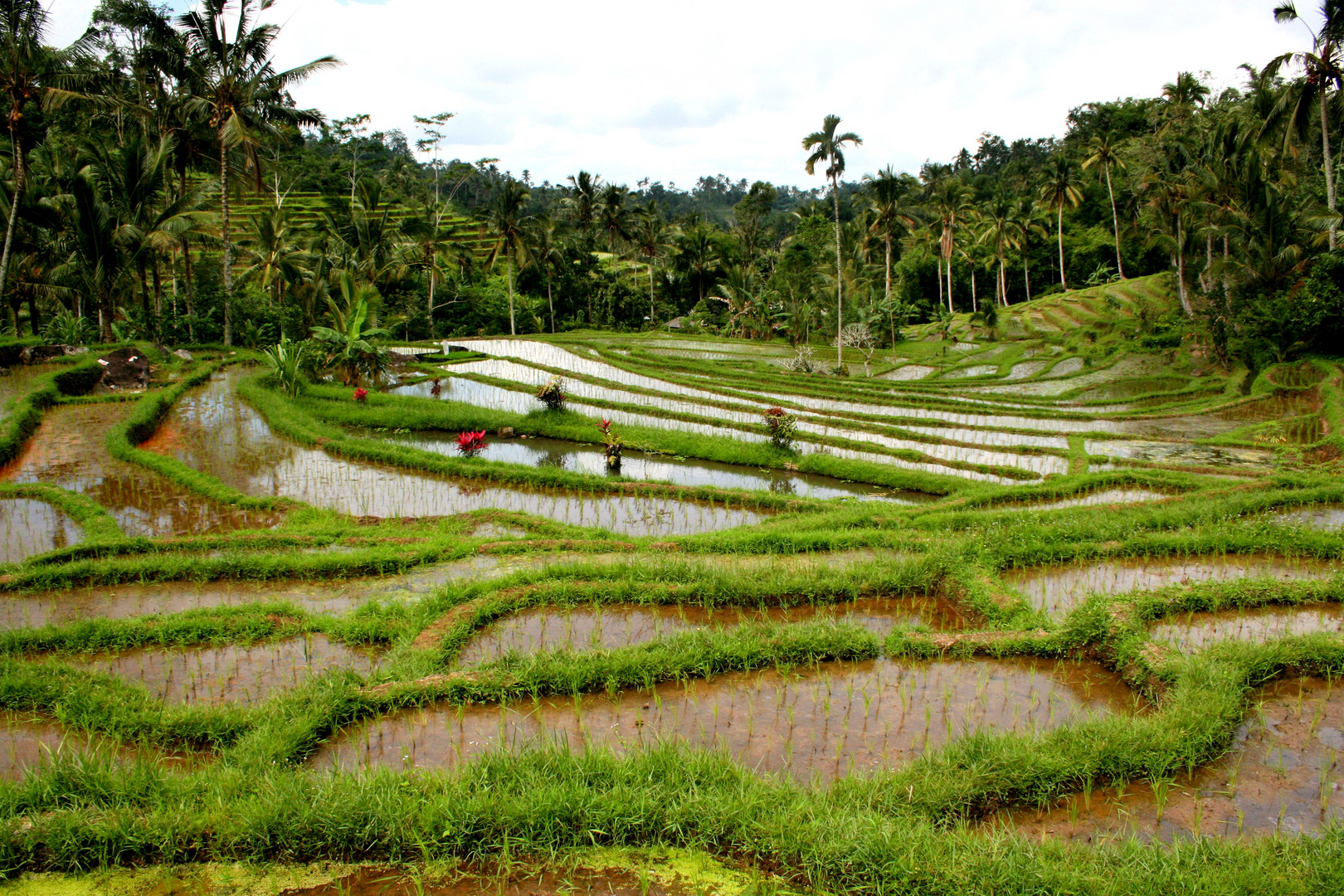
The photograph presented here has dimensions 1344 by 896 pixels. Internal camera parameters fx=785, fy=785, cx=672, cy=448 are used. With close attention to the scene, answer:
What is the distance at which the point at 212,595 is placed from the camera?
7660 mm

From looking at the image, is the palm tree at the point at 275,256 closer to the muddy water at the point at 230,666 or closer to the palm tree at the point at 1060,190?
the muddy water at the point at 230,666

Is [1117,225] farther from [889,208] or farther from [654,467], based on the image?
[654,467]

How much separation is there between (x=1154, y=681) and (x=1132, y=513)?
4.75 metres

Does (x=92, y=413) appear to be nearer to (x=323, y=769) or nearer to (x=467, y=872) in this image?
(x=323, y=769)

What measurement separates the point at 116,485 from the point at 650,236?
35.6m

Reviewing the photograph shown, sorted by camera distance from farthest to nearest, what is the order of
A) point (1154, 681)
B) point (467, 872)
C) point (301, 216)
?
point (301, 216), point (1154, 681), point (467, 872)

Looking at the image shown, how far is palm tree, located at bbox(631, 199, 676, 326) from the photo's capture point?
43812mm

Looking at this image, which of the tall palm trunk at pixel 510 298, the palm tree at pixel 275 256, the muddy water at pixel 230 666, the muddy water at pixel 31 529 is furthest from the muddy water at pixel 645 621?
the tall palm trunk at pixel 510 298

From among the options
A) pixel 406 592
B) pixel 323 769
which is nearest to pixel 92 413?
pixel 406 592

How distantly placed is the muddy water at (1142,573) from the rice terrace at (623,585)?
94mm

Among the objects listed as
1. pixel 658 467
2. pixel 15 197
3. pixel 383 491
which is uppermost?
pixel 15 197

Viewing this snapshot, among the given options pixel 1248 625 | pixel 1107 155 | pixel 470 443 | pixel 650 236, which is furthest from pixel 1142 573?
pixel 650 236

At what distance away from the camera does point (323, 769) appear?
15.3 feet

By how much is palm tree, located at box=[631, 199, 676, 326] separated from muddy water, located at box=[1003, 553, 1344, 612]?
120ft
